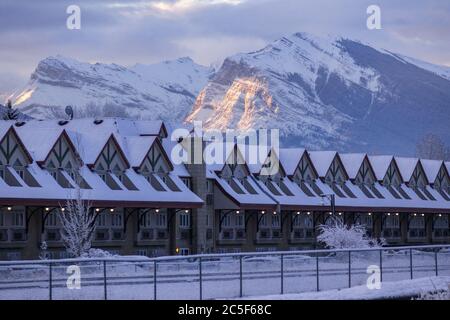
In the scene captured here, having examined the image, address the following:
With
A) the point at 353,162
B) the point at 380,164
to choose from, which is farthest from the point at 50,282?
the point at 380,164

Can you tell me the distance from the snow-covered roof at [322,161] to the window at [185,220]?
2103cm

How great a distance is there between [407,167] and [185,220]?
39.7 metres

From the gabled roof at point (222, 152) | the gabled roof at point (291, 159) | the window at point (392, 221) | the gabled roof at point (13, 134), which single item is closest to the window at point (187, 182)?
the gabled roof at point (222, 152)

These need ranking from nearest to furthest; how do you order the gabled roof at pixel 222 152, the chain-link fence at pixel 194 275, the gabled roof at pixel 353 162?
1. the chain-link fence at pixel 194 275
2. the gabled roof at pixel 222 152
3. the gabled roof at pixel 353 162

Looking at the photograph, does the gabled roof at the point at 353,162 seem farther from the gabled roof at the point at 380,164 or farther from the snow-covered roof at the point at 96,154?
the snow-covered roof at the point at 96,154

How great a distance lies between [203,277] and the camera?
3997 centimetres

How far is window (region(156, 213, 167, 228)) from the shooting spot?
85.6 meters

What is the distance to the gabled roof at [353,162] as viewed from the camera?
112 m

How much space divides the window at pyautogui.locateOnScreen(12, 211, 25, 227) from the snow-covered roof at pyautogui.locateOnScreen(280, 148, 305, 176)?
34.6m

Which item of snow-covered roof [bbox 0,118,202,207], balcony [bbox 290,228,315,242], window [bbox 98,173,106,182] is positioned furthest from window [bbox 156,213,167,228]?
balcony [bbox 290,228,315,242]

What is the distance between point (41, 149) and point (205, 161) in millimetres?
17329

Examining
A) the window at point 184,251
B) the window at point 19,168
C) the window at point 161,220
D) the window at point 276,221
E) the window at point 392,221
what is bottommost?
the window at point 184,251
